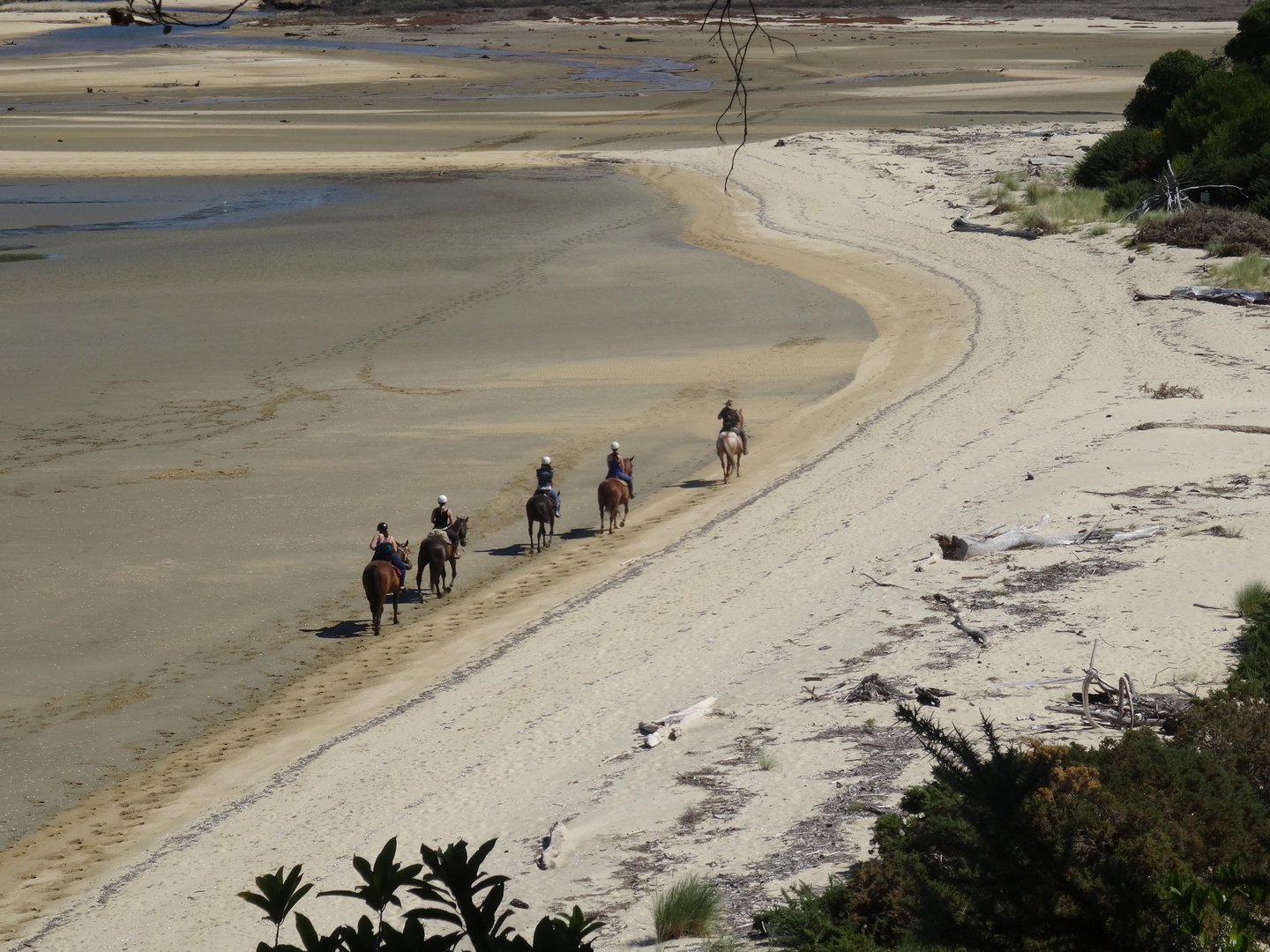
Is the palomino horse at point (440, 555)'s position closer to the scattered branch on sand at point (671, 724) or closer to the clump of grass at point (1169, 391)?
the scattered branch on sand at point (671, 724)

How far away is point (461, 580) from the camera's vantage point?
14828 millimetres

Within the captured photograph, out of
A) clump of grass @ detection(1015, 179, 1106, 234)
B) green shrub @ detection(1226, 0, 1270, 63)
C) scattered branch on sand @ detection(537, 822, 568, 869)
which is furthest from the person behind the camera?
green shrub @ detection(1226, 0, 1270, 63)

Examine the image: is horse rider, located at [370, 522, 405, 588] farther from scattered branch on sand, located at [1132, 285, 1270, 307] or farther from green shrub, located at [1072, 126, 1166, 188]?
green shrub, located at [1072, 126, 1166, 188]

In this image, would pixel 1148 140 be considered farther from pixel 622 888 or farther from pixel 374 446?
pixel 622 888

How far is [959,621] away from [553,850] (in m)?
3.97

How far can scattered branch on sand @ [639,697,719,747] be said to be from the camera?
8.61 m

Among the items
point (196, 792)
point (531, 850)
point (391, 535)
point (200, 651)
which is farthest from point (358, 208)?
point (531, 850)

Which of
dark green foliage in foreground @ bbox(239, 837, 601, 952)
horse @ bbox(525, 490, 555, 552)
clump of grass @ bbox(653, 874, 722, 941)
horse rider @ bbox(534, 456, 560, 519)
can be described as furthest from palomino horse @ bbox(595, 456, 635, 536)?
dark green foliage in foreground @ bbox(239, 837, 601, 952)

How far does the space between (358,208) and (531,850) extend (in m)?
33.7

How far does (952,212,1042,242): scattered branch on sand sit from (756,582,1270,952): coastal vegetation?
24.2 m

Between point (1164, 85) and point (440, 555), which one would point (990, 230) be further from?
point (440, 555)

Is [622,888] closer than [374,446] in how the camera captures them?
Yes

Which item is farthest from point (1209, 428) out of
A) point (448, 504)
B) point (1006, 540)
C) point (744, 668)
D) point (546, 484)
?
point (448, 504)

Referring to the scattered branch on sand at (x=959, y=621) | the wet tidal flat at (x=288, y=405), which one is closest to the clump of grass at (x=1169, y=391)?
the wet tidal flat at (x=288, y=405)
